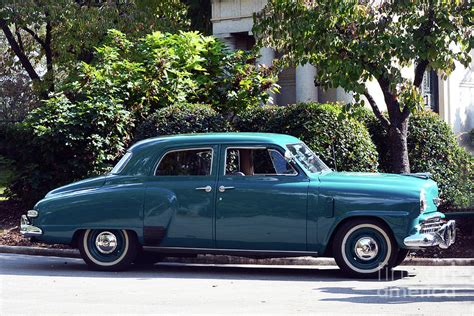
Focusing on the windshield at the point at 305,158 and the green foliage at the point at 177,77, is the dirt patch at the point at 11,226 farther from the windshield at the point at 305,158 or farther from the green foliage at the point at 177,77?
the windshield at the point at 305,158

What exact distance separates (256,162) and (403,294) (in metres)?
2.77

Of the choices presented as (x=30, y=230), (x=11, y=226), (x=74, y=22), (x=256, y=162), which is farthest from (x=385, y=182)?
(x=74, y=22)

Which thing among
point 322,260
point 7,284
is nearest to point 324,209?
point 322,260

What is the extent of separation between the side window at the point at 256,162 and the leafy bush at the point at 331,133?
3577 mm

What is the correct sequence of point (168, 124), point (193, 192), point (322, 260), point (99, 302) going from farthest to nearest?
1. point (168, 124)
2. point (322, 260)
3. point (193, 192)
4. point (99, 302)

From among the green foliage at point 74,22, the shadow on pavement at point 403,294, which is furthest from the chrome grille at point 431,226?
the green foliage at point 74,22

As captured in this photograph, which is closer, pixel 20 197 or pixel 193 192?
pixel 193 192

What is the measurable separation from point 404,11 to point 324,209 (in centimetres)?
454

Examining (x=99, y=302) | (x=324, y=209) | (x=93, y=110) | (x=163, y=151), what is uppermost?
(x=93, y=110)

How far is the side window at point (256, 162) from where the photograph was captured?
10.8 metres

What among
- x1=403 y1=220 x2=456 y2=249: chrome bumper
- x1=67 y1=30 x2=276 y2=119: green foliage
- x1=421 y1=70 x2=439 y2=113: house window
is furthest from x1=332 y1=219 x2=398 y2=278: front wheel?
x1=421 y1=70 x2=439 y2=113: house window

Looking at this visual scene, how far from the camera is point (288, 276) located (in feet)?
35.9

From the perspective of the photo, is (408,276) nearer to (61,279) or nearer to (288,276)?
(288,276)

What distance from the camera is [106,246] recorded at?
1123 centimetres
